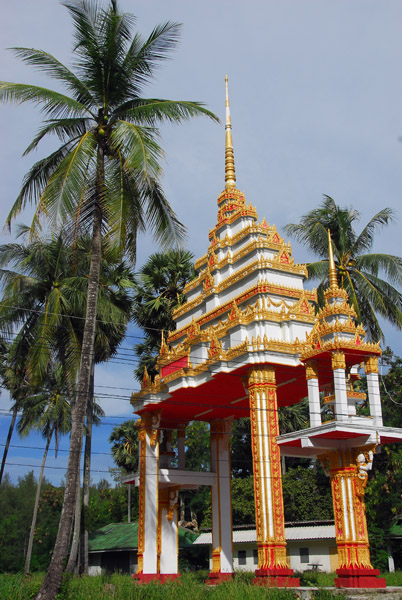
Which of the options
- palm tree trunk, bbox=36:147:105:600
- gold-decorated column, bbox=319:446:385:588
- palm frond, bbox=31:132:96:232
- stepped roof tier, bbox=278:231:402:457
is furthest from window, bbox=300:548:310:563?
palm frond, bbox=31:132:96:232

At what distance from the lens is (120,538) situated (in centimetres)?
3716

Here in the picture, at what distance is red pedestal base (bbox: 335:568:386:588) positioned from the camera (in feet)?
53.3

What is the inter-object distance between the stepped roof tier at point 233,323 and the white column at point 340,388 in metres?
1.92

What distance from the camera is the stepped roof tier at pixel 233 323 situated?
1958cm

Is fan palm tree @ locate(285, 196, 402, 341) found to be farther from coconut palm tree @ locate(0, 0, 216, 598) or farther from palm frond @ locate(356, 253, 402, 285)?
coconut palm tree @ locate(0, 0, 216, 598)

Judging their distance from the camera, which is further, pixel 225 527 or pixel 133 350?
pixel 133 350

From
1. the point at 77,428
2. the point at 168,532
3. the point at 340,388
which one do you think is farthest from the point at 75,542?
the point at 340,388

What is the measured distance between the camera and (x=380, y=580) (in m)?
16.4

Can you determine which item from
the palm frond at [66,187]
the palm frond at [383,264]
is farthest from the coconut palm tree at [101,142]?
the palm frond at [383,264]

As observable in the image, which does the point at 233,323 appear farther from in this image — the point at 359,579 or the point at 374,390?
the point at 359,579

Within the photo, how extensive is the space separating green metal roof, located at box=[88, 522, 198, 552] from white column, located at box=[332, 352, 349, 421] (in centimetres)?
2111

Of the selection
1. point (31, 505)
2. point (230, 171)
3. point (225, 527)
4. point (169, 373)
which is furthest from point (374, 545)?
point (31, 505)

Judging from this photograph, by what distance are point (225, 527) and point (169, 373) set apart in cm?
588

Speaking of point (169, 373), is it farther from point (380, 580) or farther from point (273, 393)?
point (380, 580)
